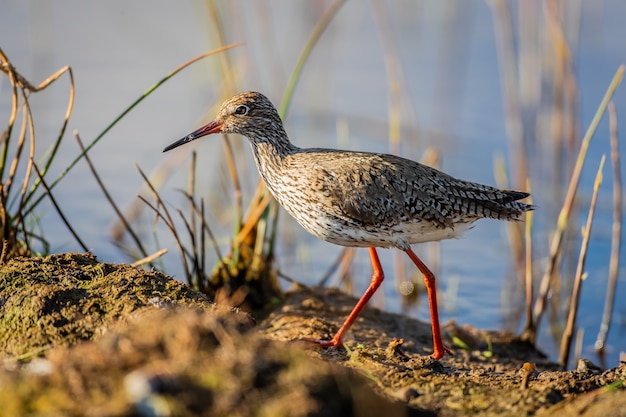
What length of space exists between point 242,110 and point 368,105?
5386mm

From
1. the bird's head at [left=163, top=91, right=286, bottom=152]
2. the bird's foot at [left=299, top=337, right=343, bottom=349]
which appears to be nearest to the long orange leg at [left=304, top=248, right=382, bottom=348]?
the bird's foot at [left=299, top=337, right=343, bottom=349]

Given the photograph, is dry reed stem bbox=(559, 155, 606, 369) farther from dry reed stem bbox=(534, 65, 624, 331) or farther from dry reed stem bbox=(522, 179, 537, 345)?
dry reed stem bbox=(522, 179, 537, 345)

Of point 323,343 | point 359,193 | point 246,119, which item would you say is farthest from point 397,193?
point 246,119

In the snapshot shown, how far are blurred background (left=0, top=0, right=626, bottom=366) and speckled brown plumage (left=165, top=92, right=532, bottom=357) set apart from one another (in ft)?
5.17

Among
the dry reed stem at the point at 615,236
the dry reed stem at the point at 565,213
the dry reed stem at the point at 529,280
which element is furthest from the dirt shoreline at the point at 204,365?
the dry reed stem at the point at 615,236

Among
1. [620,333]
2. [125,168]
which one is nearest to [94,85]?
[125,168]

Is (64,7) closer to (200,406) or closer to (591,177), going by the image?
(591,177)

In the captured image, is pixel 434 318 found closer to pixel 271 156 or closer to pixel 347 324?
pixel 347 324

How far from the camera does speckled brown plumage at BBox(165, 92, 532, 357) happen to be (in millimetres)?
6344

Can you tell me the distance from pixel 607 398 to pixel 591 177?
23.4 feet

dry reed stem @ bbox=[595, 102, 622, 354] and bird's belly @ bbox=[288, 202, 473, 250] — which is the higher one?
bird's belly @ bbox=[288, 202, 473, 250]

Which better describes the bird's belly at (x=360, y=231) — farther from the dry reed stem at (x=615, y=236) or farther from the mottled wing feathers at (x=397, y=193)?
the dry reed stem at (x=615, y=236)

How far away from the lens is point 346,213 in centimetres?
632

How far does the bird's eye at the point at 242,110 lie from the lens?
22.9 feet
